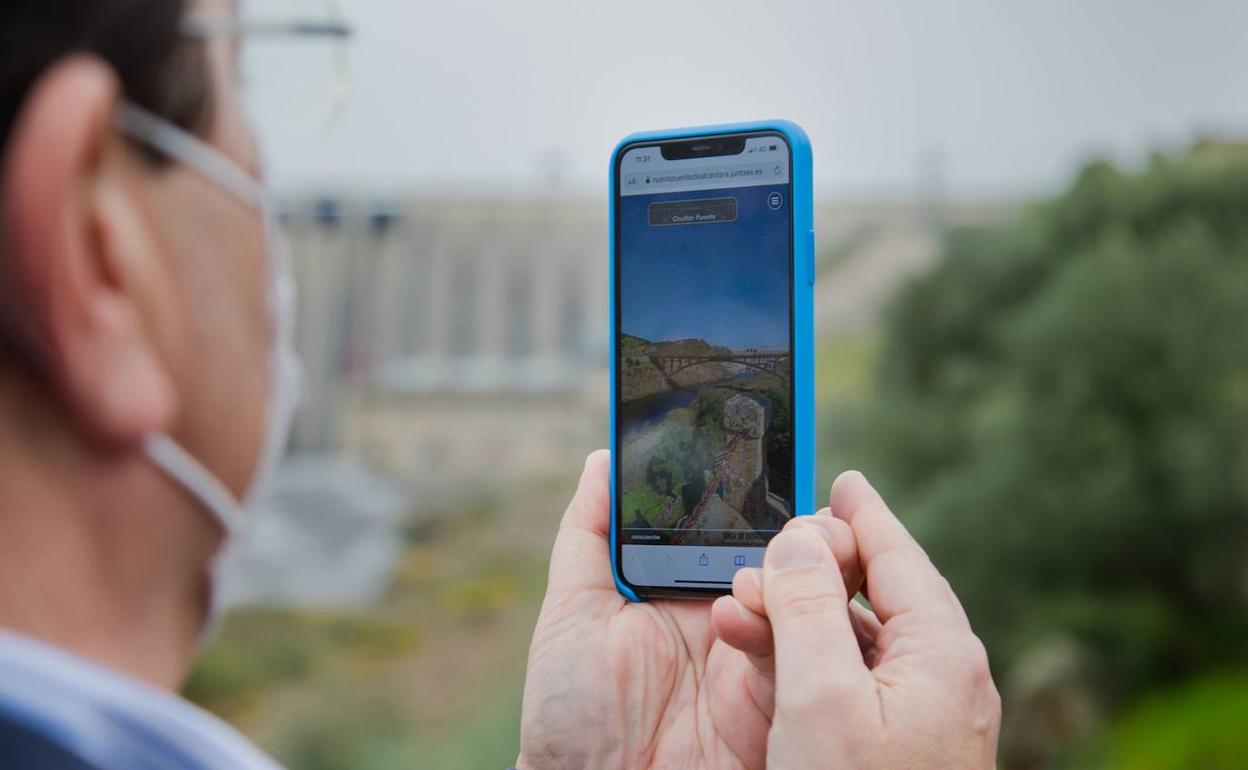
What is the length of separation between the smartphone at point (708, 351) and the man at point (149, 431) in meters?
0.15

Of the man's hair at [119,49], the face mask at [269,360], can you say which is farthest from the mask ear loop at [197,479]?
the man's hair at [119,49]

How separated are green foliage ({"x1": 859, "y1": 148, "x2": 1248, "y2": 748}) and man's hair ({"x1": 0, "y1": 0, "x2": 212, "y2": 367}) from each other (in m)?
5.35

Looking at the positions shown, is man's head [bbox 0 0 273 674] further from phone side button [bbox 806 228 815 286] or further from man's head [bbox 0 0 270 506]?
phone side button [bbox 806 228 815 286]

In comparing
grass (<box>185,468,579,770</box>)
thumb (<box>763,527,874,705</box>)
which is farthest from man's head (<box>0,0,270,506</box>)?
grass (<box>185,468,579,770</box>)

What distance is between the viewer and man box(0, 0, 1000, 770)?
491 mm

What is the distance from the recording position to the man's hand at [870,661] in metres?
0.78

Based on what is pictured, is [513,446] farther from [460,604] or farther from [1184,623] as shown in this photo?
[1184,623]

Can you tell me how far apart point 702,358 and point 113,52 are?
0.56 meters

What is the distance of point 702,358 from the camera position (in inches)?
39.2

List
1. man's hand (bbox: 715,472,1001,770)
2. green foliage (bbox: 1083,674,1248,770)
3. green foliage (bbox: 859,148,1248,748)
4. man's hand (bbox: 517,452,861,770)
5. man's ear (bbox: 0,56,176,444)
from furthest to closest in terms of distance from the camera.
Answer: green foliage (bbox: 859,148,1248,748) → green foliage (bbox: 1083,674,1248,770) → man's hand (bbox: 517,452,861,770) → man's hand (bbox: 715,472,1001,770) → man's ear (bbox: 0,56,176,444)

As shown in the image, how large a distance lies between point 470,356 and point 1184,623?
27.1 feet

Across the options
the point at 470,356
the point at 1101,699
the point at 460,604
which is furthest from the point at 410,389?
the point at 1101,699

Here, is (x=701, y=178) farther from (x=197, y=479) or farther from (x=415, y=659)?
(x=415, y=659)

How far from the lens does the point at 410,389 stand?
1221cm
